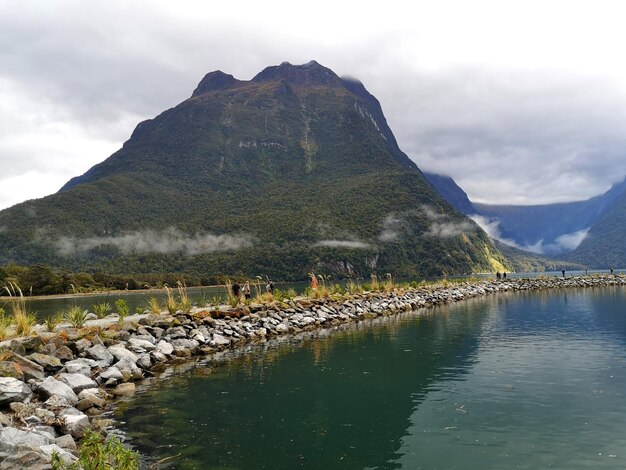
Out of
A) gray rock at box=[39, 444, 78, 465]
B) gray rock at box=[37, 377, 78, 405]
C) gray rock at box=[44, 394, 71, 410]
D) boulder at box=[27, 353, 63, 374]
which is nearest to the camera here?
gray rock at box=[39, 444, 78, 465]

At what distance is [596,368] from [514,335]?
Answer: 9.51m

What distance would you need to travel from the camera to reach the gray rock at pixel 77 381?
15289 millimetres

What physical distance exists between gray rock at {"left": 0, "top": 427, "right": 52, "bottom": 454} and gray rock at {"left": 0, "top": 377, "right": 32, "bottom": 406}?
104 inches

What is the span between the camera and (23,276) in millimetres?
93188

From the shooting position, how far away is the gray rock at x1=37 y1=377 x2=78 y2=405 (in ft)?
44.6

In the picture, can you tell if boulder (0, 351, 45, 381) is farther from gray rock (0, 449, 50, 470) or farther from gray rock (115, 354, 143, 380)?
gray rock (0, 449, 50, 470)

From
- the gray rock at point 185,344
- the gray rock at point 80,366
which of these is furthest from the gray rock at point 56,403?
the gray rock at point 185,344

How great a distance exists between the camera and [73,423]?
11.8 m

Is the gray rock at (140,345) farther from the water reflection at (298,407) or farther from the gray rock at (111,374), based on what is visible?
the water reflection at (298,407)

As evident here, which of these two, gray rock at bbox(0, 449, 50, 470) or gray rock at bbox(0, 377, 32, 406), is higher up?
gray rock at bbox(0, 377, 32, 406)

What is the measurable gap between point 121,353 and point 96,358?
1.15m

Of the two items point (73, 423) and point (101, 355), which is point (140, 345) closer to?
point (101, 355)

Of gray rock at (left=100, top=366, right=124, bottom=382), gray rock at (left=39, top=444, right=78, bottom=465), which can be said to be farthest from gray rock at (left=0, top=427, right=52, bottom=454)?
gray rock at (left=100, top=366, right=124, bottom=382)

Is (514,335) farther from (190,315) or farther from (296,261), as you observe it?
(296,261)
